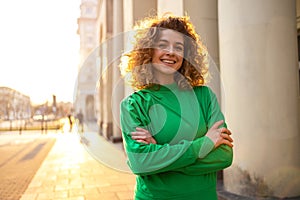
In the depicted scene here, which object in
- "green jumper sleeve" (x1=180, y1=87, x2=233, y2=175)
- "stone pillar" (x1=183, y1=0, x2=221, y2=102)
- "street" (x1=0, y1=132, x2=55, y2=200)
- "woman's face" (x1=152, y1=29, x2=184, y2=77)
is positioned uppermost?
"stone pillar" (x1=183, y1=0, x2=221, y2=102)

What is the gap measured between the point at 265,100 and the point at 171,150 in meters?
3.23

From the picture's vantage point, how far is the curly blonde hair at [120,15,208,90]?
1.66 m

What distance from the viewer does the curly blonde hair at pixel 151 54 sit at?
1.66 meters

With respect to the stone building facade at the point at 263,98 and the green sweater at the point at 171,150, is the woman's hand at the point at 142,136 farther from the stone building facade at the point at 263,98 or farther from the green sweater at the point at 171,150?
the stone building facade at the point at 263,98

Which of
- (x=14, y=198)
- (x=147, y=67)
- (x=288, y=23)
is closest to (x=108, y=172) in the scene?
(x=14, y=198)

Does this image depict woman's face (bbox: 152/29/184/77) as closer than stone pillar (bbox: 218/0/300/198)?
Yes

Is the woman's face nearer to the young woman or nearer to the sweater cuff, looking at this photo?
the young woman

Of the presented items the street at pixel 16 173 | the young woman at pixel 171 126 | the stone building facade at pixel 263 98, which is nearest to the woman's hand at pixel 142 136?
the young woman at pixel 171 126

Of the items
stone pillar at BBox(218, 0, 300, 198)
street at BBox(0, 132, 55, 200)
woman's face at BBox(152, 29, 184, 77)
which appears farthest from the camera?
A: street at BBox(0, 132, 55, 200)

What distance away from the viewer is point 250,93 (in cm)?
429

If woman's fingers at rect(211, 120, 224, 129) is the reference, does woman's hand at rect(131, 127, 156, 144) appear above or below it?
below

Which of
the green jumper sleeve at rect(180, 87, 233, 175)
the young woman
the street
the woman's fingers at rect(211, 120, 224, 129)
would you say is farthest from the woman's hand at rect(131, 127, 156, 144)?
the street

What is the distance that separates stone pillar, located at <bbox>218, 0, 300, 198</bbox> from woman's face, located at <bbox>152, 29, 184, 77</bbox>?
3017 mm

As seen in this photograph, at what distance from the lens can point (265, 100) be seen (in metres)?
4.21
